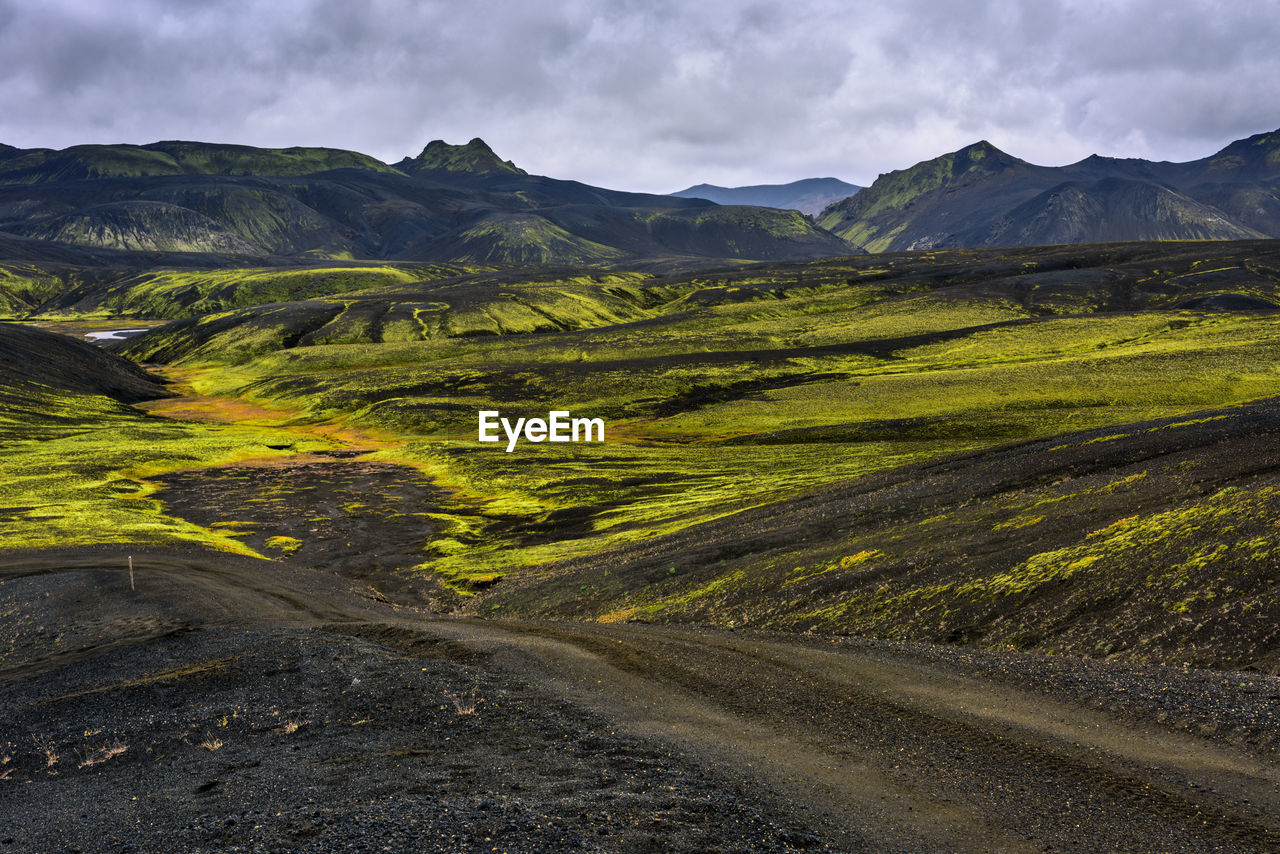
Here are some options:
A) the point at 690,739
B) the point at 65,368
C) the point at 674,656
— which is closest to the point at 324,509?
the point at 674,656

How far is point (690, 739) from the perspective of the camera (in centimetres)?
1758

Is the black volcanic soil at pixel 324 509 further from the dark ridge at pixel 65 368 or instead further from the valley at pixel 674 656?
the dark ridge at pixel 65 368

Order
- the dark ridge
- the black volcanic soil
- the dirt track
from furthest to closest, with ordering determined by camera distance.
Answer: the dark ridge < the black volcanic soil < the dirt track

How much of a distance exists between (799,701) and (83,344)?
19720cm

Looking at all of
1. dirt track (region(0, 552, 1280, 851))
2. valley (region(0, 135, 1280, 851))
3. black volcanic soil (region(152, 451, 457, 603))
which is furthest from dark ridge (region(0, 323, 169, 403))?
dirt track (region(0, 552, 1280, 851))

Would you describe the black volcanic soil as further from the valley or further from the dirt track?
the dirt track

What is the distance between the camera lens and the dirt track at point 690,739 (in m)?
13.3

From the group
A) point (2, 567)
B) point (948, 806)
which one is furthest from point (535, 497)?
point (948, 806)

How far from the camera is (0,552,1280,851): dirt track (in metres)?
13.3

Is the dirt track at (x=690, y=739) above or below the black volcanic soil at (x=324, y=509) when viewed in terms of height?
above

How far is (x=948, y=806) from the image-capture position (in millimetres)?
14055

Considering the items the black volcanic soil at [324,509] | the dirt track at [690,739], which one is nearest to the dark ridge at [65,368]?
the black volcanic soil at [324,509]

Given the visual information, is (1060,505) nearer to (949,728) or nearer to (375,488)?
(949,728)

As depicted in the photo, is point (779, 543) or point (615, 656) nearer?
point (615, 656)
